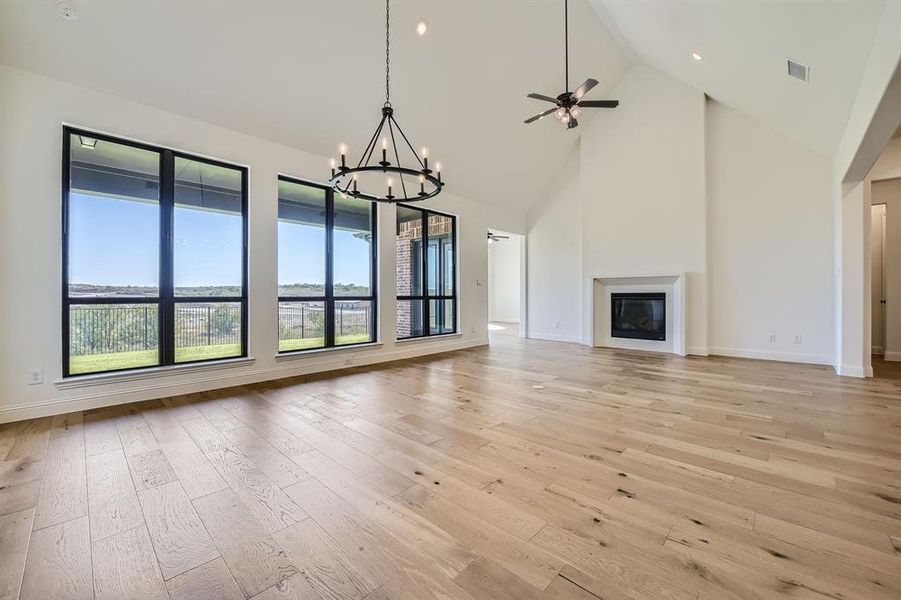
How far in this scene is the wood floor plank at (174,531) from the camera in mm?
1534

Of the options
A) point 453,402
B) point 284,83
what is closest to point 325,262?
point 284,83

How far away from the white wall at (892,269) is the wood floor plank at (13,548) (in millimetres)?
9522

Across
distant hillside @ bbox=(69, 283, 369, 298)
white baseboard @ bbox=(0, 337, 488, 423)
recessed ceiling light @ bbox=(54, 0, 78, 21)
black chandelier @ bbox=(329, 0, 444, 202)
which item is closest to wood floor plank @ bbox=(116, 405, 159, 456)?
white baseboard @ bbox=(0, 337, 488, 423)

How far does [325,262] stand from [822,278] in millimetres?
7416

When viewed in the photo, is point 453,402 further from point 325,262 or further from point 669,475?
point 325,262

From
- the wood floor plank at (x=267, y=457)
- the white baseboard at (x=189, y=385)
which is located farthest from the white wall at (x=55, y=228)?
the wood floor plank at (x=267, y=457)

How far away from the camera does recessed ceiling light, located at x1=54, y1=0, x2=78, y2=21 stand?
9.63ft

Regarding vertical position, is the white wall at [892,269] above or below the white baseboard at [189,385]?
above

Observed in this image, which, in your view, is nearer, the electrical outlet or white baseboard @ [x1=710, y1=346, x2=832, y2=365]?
the electrical outlet

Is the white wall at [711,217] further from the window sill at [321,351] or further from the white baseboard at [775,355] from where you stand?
the window sill at [321,351]

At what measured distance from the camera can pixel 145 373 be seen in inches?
152

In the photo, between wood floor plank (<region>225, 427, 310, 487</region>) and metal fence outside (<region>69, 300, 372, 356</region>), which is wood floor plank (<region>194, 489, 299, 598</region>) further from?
metal fence outside (<region>69, 300, 372, 356</region>)

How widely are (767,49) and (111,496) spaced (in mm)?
6327

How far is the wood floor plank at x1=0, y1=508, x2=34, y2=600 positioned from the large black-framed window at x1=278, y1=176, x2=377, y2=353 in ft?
10.5
